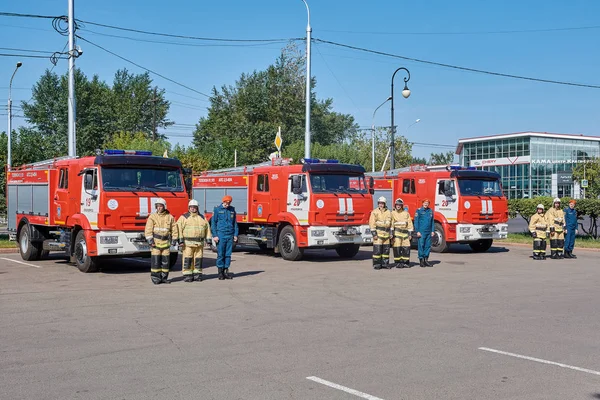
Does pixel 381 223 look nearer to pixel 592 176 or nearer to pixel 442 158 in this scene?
pixel 592 176

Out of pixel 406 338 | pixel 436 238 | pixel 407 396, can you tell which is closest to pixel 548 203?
pixel 436 238

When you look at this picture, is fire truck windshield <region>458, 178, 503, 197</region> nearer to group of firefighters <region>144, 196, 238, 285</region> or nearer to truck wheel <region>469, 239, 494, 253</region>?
truck wheel <region>469, 239, 494, 253</region>

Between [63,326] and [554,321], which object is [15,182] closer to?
[63,326]

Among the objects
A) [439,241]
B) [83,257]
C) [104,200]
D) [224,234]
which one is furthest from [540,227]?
[83,257]

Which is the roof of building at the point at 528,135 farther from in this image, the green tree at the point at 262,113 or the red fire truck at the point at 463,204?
the red fire truck at the point at 463,204

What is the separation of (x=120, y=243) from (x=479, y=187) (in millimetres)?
11740

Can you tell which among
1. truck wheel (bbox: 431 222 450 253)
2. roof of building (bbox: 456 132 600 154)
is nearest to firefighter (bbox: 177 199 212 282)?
truck wheel (bbox: 431 222 450 253)

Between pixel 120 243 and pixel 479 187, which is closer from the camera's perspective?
pixel 120 243

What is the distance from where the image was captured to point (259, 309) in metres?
10.8

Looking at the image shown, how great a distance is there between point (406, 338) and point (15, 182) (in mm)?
14800

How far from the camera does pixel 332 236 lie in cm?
1881

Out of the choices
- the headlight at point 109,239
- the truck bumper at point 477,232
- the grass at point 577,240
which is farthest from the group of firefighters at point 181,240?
the grass at point 577,240

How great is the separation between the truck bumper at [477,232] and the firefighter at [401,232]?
15.1ft

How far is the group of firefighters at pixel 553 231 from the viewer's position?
64.4 feet
